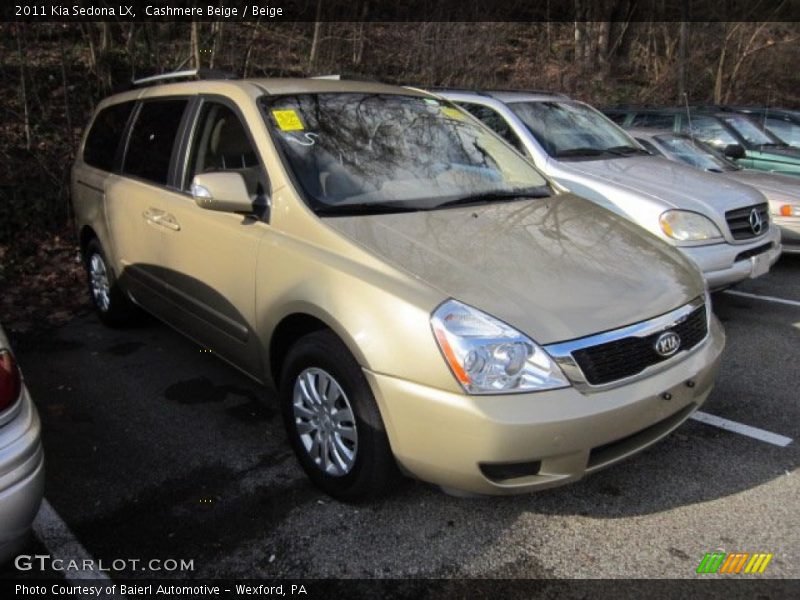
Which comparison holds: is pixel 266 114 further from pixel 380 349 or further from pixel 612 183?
pixel 612 183

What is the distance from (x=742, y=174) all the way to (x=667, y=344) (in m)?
5.35

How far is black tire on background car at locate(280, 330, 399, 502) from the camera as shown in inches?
104

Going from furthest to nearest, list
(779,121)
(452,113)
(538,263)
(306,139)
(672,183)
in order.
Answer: (779,121)
(672,183)
(452,113)
(306,139)
(538,263)

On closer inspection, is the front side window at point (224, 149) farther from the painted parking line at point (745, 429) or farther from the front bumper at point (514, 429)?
the painted parking line at point (745, 429)

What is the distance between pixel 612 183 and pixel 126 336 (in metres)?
3.91

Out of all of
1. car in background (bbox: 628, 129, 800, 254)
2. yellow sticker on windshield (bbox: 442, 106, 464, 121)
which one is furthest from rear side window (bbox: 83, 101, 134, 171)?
car in background (bbox: 628, 129, 800, 254)

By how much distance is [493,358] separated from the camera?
2.39 m

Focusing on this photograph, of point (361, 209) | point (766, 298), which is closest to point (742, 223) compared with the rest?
point (766, 298)

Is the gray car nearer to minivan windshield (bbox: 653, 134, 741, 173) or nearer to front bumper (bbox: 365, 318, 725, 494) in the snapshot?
front bumper (bbox: 365, 318, 725, 494)

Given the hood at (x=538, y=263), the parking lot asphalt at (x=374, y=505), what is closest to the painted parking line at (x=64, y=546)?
the parking lot asphalt at (x=374, y=505)

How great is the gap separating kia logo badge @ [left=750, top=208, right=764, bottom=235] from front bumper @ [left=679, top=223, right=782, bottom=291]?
7.4 inches

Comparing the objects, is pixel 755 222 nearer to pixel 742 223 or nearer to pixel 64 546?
pixel 742 223

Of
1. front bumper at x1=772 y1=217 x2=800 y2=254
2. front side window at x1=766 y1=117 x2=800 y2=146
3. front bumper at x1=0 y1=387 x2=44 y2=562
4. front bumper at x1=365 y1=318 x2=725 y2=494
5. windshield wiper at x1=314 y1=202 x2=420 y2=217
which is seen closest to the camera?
front bumper at x1=0 y1=387 x2=44 y2=562

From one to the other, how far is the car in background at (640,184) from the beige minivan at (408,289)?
56.5 inches
